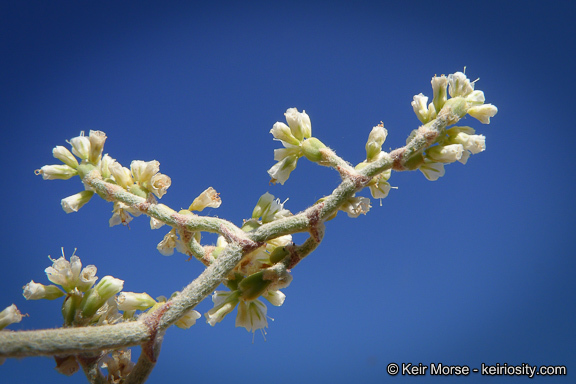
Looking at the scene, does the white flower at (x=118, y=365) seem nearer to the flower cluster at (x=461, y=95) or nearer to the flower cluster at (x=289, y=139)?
the flower cluster at (x=289, y=139)

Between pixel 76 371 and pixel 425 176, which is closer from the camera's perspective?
pixel 76 371

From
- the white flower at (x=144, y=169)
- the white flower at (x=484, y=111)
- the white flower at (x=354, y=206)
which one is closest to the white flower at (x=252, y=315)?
the white flower at (x=354, y=206)

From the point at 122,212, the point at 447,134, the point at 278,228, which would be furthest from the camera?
the point at 122,212

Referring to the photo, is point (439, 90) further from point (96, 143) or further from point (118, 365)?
point (118, 365)

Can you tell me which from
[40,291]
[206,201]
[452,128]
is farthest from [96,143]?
[452,128]

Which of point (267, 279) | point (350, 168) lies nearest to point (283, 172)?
point (350, 168)

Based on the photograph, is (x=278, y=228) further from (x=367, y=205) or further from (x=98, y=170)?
(x=98, y=170)
